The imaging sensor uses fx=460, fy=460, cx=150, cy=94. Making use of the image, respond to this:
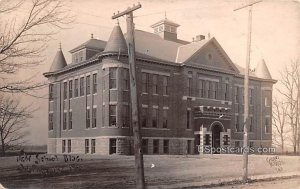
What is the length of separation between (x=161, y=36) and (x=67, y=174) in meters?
5.11

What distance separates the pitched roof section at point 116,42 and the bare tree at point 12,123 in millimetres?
2843

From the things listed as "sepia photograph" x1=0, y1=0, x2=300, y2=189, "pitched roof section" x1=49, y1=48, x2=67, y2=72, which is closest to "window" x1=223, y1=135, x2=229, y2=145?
"sepia photograph" x1=0, y1=0, x2=300, y2=189

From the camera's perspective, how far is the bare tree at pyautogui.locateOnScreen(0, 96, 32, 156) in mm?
11367

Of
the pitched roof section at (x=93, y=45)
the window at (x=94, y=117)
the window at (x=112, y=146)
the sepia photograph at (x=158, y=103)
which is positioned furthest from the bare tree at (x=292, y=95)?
the window at (x=94, y=117)

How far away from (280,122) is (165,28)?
4.96 meters

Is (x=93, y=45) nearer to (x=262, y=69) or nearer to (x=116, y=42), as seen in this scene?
(x=116, y=42)

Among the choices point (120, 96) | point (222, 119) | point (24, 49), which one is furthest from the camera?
point (222, 119)

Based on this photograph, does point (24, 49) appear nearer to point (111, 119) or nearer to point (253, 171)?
point (111, 119)

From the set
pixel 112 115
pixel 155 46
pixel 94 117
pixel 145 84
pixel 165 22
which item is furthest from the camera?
pixel 155 46

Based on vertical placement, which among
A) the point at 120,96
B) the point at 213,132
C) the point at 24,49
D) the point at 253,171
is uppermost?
the point at 24,49

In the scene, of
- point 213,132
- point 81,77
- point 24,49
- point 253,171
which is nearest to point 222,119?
point 213,132

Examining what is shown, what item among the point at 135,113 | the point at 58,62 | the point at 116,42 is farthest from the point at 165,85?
the point at 58,62

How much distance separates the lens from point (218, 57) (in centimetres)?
1414

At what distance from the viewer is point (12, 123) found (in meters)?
11.5
